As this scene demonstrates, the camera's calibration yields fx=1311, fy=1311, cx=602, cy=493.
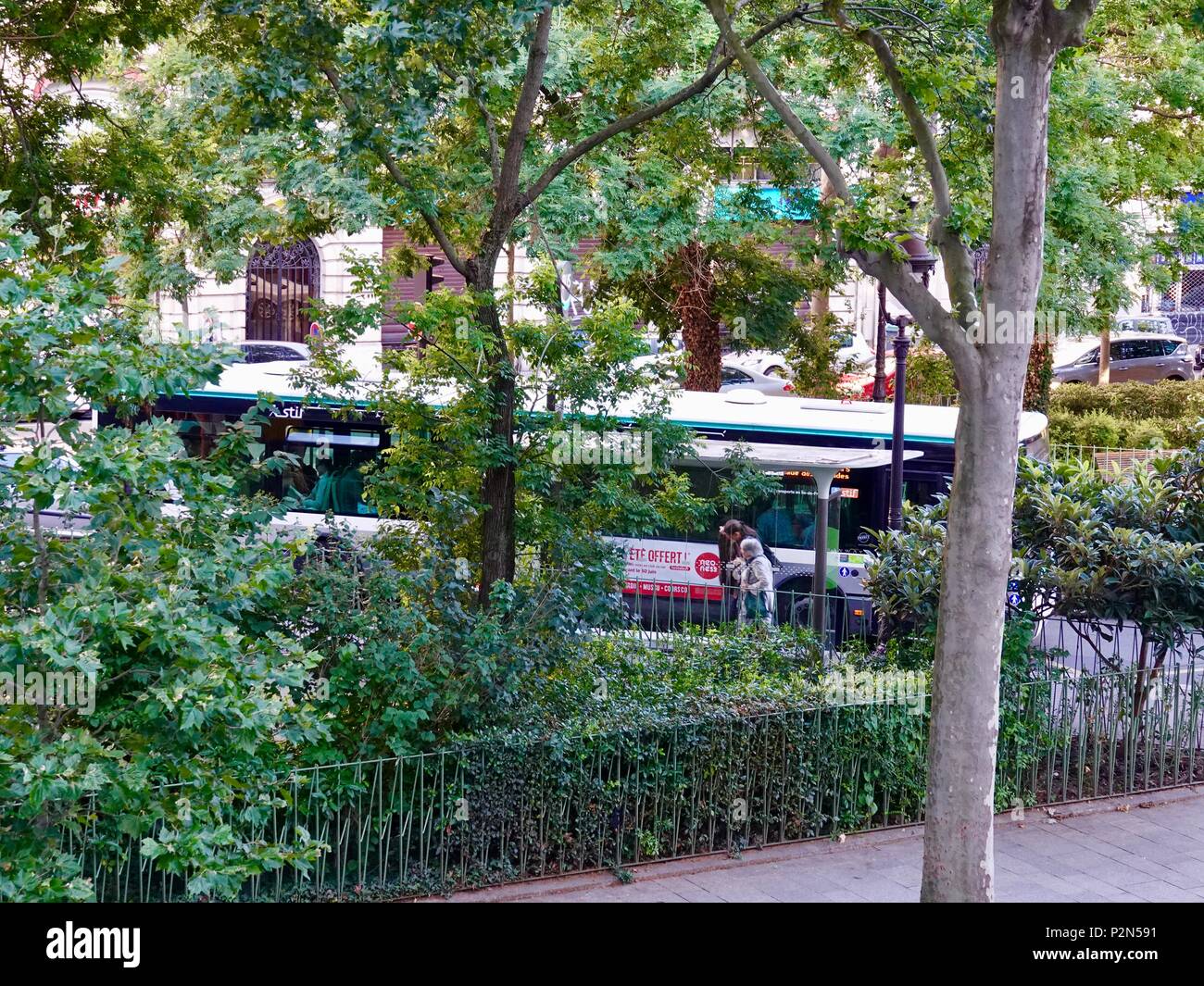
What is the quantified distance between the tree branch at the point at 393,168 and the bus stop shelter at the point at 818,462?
3741mm

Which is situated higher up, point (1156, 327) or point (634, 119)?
point (1156, 327)

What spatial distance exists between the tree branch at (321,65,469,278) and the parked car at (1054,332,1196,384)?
27.8m

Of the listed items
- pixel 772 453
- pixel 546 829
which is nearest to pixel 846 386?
pixel 772 453

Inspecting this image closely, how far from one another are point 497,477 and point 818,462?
5.23 meters

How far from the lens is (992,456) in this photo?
7512mm

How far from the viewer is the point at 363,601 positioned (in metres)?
9.04

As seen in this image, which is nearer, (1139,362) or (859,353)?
(859,353)

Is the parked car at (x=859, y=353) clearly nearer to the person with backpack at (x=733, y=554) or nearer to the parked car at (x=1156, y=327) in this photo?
the parked car at (x=1156, y=327)

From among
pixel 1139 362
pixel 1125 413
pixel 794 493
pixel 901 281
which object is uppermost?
pixel 1139 362

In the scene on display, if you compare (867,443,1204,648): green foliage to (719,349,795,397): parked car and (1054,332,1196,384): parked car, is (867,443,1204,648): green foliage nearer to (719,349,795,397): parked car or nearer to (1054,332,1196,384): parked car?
(719,349,795,397): parked car

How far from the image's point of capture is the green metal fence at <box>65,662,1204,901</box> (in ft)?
27.4
